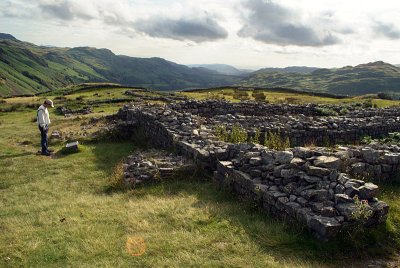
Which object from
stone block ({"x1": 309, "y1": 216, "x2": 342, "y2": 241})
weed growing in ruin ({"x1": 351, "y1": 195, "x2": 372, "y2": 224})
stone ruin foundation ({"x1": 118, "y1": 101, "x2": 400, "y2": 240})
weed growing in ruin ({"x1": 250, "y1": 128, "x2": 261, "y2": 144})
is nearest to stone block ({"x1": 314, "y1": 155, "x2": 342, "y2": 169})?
stone ruin foundation ({"x1": 118, "y1": 101, "x2": 400, "y2": 240})

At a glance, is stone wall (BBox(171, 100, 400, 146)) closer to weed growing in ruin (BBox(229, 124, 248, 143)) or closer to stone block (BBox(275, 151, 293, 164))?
weed growing in ruin (BBox(229, 124, 248, 143))

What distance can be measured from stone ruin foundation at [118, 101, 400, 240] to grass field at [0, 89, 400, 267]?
0.53 metres

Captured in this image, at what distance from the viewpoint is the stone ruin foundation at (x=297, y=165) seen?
34.1ft

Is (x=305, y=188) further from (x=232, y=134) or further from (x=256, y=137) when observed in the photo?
(x=256, y=137)

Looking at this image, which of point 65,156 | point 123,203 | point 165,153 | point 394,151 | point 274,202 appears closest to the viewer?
point 274,202

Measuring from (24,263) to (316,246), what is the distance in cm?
751

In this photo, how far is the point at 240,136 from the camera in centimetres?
2127

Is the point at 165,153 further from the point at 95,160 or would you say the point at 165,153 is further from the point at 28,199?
the point at 28,199

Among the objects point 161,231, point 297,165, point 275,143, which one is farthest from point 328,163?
point 275,143

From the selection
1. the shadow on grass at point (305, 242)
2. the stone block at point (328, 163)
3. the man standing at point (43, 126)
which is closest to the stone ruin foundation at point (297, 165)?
the stone block at point (328, 163)

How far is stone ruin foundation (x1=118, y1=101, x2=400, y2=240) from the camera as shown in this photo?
34.1ft

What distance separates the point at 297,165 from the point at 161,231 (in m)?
4.98

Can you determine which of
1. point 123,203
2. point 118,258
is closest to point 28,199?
point 123,203

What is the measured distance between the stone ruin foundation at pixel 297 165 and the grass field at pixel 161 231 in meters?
0.53
